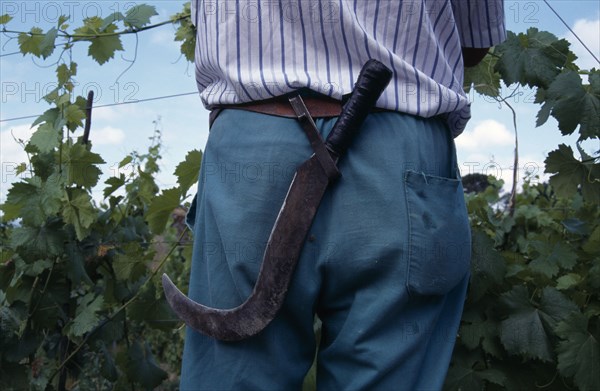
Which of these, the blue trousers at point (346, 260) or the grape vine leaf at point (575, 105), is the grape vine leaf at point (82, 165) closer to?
the blue trousers at point (346, 260)

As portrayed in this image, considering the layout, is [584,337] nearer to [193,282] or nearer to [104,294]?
[193,282]

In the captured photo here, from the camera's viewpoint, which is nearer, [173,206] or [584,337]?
[584,337]

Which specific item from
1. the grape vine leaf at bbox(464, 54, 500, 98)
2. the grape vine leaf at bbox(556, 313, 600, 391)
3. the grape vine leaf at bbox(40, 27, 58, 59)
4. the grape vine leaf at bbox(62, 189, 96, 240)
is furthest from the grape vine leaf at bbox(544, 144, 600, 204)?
the grape vine leaf at bbox(40, 27, 58, 59)

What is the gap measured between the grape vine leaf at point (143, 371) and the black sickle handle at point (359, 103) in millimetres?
1409

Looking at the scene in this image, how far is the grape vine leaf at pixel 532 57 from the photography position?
188 cm

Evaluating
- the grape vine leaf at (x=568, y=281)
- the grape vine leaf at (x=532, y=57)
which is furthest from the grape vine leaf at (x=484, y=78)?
the grape vine leaf at (x=568, y=281)

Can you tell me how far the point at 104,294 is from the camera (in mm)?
2285

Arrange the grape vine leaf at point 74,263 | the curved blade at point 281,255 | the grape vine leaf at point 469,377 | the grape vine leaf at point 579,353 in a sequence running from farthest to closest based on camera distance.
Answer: the grape vine leaf at point 74,263
the grape vine leaf at point 469,377
the grape vine leaf at point 579,353
the curved blade at point 281,255

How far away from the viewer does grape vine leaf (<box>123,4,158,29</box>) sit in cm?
213

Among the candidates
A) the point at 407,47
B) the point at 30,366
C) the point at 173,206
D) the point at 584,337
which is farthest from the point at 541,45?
the point at 30,366

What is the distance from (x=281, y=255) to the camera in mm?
1053

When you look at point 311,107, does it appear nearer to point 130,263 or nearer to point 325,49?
point 325,49

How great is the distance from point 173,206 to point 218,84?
85cm

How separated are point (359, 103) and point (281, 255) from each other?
9.4 inches
